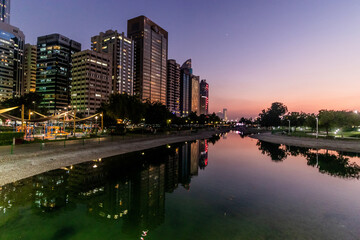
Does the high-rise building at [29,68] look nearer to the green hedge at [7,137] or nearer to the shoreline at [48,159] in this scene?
the green hedge at [7,137]

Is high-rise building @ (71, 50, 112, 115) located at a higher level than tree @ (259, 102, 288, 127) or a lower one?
higher

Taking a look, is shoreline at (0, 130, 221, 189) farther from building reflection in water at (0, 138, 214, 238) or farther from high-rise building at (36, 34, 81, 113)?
high-rise building at (36, 34, 81, 113)

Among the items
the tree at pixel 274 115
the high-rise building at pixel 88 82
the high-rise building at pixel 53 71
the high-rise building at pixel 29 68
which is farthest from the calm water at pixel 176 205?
the high-rise building at pixel 29 68

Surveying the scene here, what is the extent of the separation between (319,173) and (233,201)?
50.5 feet

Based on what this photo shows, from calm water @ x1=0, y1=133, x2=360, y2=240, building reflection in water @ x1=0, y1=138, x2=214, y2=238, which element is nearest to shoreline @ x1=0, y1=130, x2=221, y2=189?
building reflection in water @ x1=0, y1=138, x2=214, y2=238

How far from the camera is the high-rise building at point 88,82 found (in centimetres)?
14300

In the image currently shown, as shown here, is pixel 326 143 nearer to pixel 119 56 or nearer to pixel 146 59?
pixel 119 56

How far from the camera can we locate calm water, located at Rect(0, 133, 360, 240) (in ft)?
31.3

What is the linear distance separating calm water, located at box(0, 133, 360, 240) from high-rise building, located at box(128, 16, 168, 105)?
160 meters

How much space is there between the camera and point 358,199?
1413 centimetres

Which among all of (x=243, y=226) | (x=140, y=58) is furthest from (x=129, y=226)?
(x=140, y=58)

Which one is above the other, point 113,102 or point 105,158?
point 113,102

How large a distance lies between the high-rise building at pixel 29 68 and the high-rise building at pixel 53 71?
896 inches

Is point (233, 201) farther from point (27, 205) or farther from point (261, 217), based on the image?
point (27, 205)
